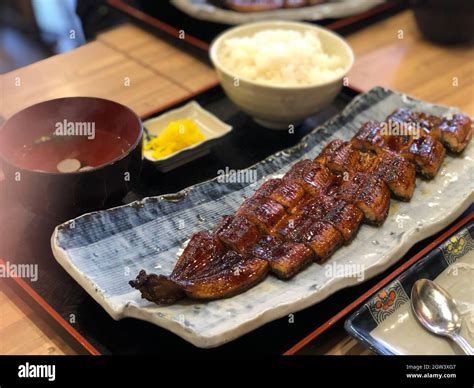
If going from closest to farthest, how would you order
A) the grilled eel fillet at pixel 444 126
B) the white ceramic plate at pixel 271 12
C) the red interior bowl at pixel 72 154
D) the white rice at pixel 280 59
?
the red interior bowl at pixel 72 154, the grilled eel fillet at pixel 444 126, the white rice at pixel 280 59, the white ceramic plate at pixel 271 12

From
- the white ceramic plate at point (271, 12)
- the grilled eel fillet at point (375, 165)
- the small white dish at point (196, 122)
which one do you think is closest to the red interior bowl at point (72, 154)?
the small white dish at point (196, 122)

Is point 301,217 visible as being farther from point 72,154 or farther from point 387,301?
point 72,154

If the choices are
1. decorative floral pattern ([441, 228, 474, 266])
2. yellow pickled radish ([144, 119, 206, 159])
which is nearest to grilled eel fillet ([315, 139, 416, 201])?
decorative floral pattern ([441, 228, 474, 266])

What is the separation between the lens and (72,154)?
2.26 meters

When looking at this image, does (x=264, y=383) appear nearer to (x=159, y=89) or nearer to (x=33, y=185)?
(x=33, y=185)

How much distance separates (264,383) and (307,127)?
1532 millimetres

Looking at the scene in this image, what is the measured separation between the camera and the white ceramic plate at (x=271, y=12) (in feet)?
11.9

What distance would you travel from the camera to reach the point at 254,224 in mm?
2078

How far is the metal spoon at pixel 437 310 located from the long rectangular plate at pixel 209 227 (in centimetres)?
15

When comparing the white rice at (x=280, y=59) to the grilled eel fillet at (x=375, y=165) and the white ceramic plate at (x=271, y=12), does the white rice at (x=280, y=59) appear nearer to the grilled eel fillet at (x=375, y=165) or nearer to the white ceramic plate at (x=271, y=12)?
the grilled eel fillet at (x=375, y=165)

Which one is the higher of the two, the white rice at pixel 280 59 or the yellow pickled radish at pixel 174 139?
the white rice at pixel 280 59

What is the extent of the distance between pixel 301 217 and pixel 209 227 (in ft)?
1.14

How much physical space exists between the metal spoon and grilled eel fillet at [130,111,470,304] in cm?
31

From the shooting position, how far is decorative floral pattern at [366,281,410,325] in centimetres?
187
